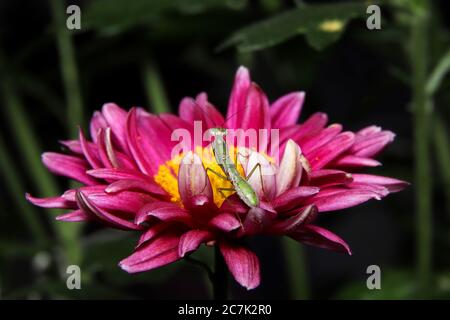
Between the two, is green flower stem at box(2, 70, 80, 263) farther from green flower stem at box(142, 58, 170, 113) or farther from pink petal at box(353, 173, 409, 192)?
pink petal at box(353, 173, 409, 192)

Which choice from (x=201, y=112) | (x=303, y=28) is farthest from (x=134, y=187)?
(x=303, y=28)

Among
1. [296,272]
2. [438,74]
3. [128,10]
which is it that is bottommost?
[296,272]

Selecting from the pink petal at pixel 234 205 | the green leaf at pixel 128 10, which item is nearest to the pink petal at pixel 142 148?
the pink petal at pixel 234 205

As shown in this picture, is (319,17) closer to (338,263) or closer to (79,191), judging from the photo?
(79,191)

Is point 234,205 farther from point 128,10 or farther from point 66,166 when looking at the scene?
point 128,10

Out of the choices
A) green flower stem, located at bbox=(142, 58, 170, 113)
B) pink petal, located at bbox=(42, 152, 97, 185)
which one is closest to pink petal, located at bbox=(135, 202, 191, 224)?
pink petal, located at bbox=(42, 152, 97, 185)

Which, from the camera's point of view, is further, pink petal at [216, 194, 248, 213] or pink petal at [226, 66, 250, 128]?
pink petal at [226, 66, 250, 128]
